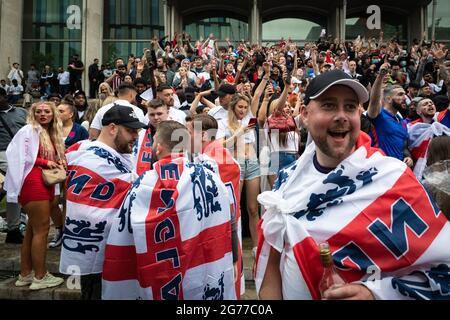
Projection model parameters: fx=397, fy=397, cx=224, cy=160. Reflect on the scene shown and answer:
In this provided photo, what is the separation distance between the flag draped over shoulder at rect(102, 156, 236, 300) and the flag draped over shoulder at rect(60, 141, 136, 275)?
0.28 meters

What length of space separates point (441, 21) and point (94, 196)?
2832 centimetres

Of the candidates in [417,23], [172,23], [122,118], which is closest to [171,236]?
[122,118]

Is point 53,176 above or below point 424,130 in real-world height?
below

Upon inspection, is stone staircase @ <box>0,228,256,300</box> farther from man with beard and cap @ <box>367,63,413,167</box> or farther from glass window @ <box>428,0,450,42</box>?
glass window @ <box>428,0,450,42</box>

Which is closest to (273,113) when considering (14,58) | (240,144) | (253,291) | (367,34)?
(240,144)

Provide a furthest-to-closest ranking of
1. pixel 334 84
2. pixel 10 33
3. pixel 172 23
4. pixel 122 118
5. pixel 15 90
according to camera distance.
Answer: pixel 10 33, pixel 172 23, pixel 15 90, pixel 122 118, pixel 334 84

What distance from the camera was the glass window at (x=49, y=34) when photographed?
92.0 feet

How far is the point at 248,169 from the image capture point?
518 cm

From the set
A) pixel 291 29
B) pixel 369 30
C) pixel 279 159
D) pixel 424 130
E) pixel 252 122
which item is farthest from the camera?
pixel 291 29

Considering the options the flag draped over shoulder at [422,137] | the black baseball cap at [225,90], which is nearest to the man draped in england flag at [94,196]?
the black baseball cap at [225,90]

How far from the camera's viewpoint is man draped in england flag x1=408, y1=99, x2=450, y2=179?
5.14m

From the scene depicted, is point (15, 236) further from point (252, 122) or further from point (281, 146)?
point (281, 146)

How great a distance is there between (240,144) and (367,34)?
23521 mm

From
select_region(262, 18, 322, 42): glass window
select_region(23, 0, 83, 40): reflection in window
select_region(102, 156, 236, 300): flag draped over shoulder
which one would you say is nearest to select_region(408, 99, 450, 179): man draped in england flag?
select_region(102, 156, 236, 300): flag draped over shoulder
